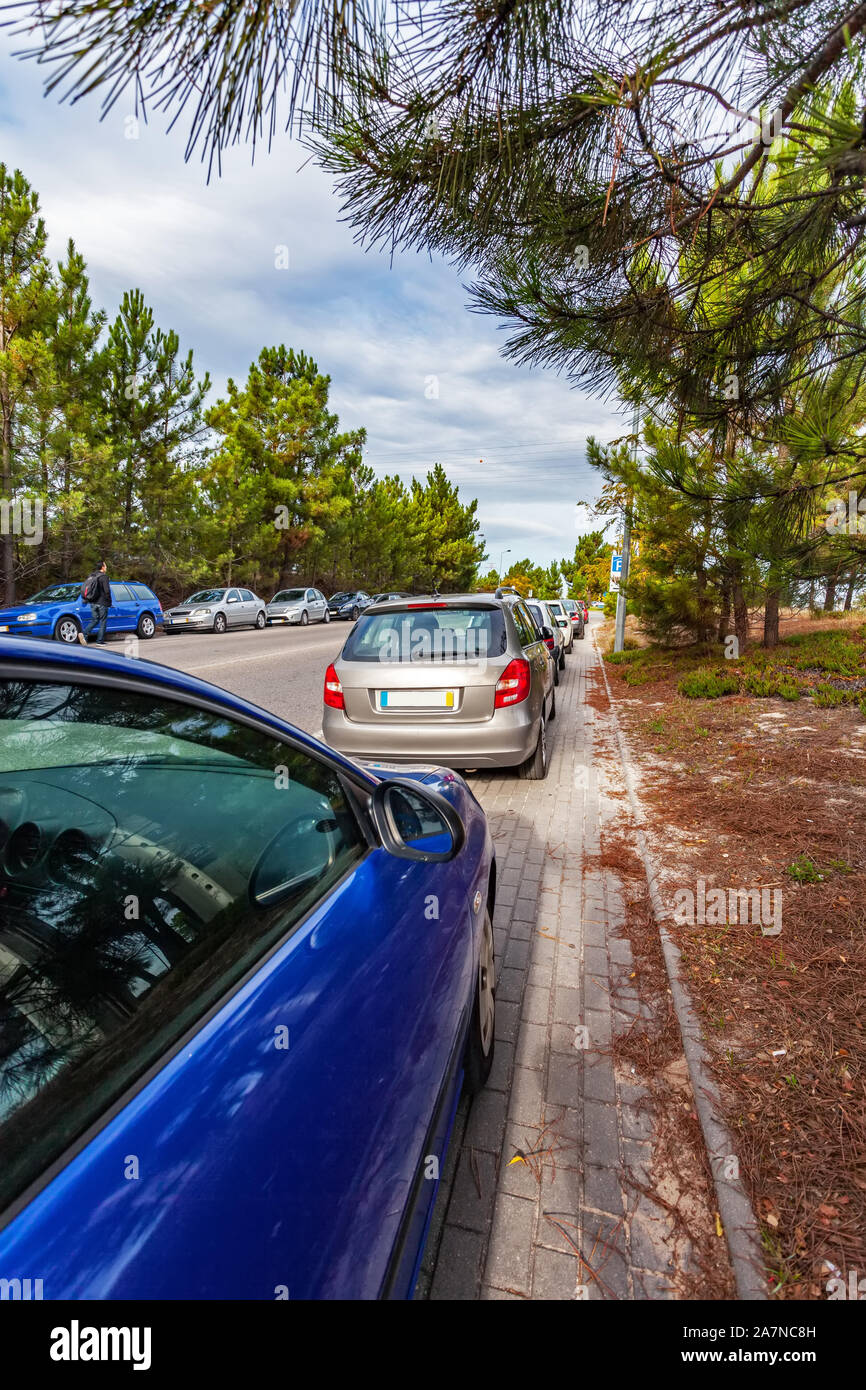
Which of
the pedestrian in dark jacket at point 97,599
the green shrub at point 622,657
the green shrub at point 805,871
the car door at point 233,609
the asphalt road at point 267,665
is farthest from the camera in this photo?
the car door at point 233,609

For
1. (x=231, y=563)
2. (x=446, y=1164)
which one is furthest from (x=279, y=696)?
(x=231, y=563)

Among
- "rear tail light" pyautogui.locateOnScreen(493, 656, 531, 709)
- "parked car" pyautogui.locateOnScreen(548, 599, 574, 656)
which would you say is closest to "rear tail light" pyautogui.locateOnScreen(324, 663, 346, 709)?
"rear tail light" pyautogui.locateOnScreen(493, 656, 531, 709)

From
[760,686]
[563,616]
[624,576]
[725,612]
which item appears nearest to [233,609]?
[563,616]

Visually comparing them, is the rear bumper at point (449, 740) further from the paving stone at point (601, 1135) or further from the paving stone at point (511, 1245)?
the paving stone at point (511, 1245)

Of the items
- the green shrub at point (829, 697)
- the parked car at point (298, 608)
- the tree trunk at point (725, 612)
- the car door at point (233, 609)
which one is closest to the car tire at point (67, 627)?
the car door at point (233, 609)

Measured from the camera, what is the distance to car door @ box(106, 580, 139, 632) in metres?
18.9

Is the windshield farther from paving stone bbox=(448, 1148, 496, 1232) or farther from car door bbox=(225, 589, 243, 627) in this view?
paving stone bbox=(448, 1148, 496, 1232)

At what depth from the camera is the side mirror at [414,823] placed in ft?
5.92

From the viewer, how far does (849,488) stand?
4.86 metres

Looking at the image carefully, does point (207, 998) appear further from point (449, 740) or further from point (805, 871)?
point (449, 740)

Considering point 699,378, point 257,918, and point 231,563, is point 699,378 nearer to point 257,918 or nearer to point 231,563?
point 257,918

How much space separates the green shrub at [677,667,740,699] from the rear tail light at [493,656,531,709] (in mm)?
5686
